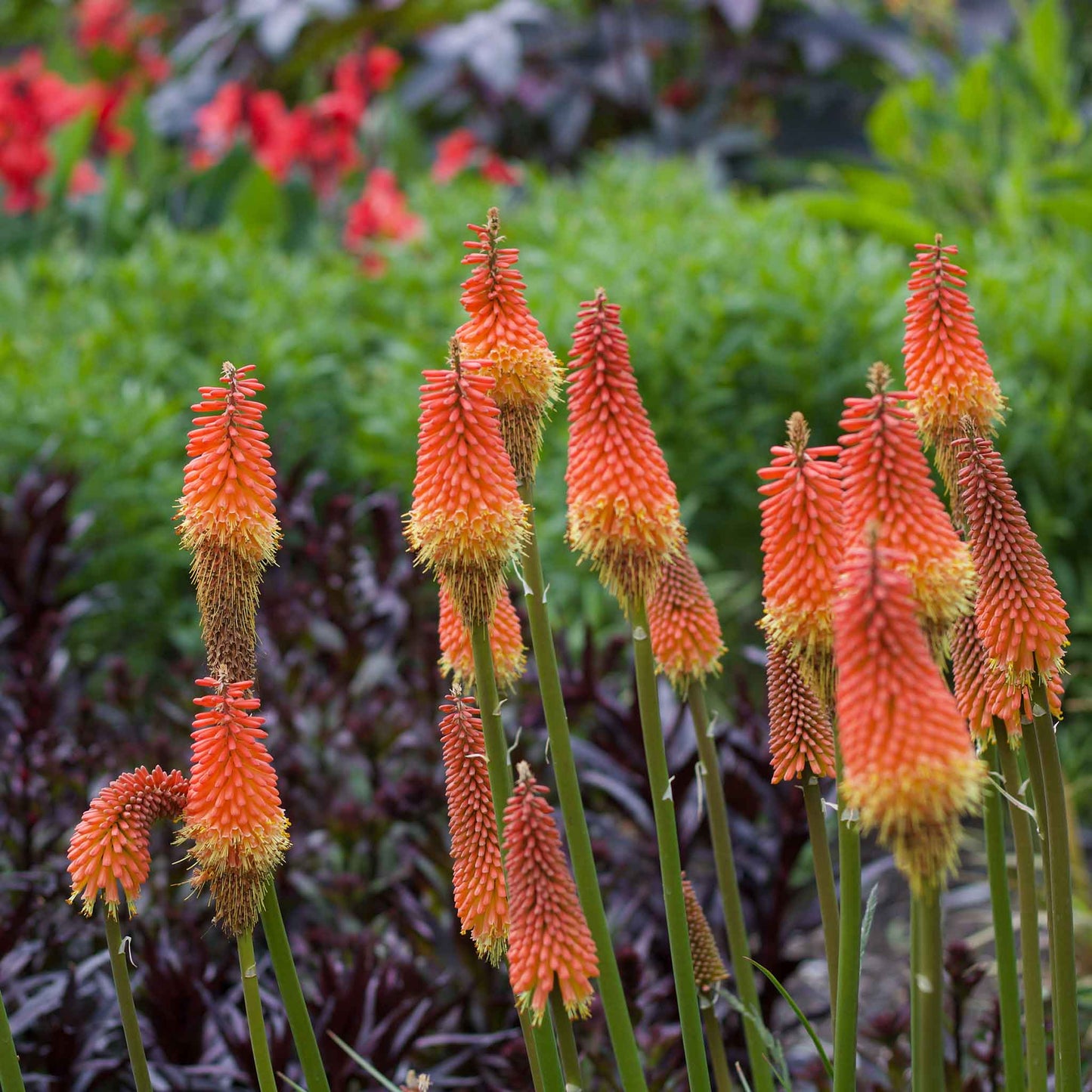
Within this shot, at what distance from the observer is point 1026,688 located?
141cm

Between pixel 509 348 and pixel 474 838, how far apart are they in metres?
0.53

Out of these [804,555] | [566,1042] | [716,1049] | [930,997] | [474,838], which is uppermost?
[804,555]

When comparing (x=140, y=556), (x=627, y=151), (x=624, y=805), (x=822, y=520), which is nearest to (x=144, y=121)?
(x=627, y=151)

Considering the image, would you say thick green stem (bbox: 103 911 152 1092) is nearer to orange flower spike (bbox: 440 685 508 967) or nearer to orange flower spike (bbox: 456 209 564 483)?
orange flower spike (bbox: 440 685 508 967)

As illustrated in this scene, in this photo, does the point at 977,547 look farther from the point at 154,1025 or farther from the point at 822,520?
the point at 154,1025

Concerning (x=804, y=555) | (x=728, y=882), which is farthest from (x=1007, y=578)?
(x=728, y=882)

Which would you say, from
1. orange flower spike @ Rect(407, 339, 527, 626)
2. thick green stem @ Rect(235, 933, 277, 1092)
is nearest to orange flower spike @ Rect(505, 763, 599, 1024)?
orange flower spike @ Rect(407, 339, 527, 626)

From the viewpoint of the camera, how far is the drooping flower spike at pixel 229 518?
1.43 m

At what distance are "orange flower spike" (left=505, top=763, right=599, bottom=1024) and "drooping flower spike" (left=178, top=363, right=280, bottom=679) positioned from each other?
0.36m

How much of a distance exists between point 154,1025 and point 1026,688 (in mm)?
1610

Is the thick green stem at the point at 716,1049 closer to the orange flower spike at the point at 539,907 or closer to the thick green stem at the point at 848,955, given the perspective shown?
the thick green stem at the point at 848,955

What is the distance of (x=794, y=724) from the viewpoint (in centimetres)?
154

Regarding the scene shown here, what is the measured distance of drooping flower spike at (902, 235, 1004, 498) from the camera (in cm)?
145

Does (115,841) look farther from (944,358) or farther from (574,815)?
(944,358)
